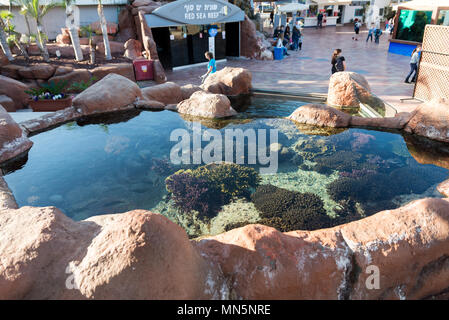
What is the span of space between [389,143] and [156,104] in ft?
23.0

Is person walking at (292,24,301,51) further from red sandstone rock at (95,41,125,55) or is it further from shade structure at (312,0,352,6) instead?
shade structure at (312,0,352,6)

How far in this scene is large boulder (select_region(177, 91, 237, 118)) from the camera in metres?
9.43

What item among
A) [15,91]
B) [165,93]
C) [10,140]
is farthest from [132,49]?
[10,140]

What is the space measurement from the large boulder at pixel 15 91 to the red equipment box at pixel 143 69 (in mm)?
4554

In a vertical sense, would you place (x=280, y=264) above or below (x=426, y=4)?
below

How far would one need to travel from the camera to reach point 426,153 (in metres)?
7.11

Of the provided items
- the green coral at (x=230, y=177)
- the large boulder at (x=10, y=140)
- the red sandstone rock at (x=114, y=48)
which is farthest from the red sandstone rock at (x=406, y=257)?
the red sandstone rock at (x=114, y=48)

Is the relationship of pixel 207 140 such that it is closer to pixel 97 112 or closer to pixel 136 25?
pixel 97 112

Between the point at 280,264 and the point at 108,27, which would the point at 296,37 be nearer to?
the point at 108,27

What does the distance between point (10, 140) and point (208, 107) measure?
517 cm

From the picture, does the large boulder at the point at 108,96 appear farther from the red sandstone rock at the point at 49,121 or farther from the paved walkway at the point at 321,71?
the paved walkway at the point at 321,71

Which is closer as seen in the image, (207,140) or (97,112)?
(207,140)

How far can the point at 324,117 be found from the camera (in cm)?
841
